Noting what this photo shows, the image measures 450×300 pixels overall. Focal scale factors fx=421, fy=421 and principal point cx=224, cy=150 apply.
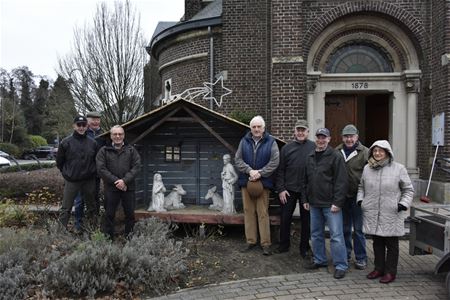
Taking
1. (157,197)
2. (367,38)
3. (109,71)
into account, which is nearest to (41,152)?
(109,71)

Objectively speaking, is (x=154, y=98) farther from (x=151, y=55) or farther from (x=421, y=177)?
(x=421, y=177)

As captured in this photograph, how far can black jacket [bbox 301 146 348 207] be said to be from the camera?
16.8 feet

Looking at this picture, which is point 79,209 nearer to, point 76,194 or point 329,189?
point 76,194

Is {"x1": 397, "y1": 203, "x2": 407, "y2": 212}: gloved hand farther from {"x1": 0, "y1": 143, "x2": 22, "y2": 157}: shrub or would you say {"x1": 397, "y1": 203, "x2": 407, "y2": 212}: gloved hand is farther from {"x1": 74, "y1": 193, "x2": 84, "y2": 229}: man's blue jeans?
{"x1": 0, "y1": 143, "x2": 22, "y2": 157}: shrub

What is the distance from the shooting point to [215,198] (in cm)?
749

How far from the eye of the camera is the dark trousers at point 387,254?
4.95 metres

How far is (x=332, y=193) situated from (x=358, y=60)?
6436 millimetres

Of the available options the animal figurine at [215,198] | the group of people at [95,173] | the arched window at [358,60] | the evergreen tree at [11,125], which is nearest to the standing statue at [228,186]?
the animal figurine at [215,198]

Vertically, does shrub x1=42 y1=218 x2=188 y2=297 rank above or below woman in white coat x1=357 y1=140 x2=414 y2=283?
below

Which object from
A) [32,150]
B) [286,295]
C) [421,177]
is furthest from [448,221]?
[32,150]

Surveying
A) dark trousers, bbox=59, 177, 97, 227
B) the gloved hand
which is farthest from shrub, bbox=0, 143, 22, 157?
Answer: the gloved hand

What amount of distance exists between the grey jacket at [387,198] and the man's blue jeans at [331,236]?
35 centimetres

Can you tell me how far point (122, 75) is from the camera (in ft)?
50.9

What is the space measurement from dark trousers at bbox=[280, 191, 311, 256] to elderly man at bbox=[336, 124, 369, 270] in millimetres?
566
